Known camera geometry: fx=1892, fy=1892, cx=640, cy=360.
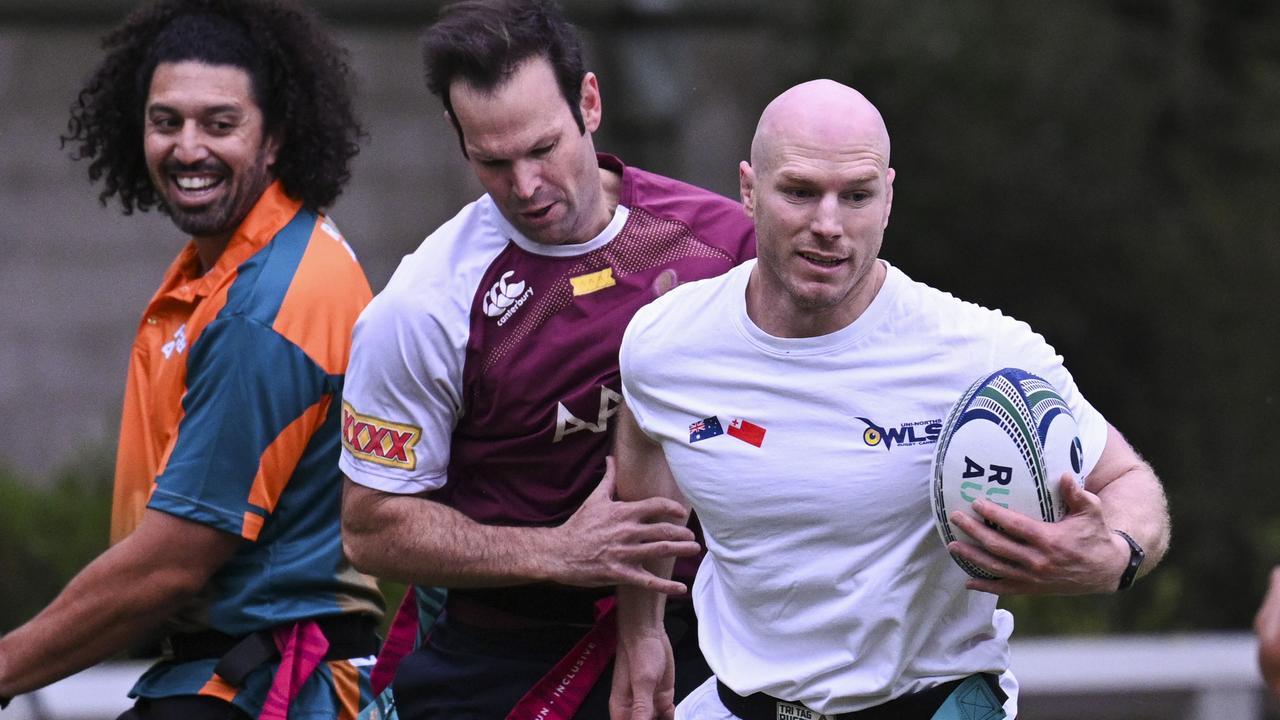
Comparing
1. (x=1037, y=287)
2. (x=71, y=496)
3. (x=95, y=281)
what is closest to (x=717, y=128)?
(x=1037, y=287)

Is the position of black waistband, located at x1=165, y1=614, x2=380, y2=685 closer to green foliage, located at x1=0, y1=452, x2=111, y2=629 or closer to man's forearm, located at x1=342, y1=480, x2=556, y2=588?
man's forearm, located at x1=342, y1=480, x2=556, y2=588

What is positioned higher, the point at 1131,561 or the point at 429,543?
the point at 1131,561

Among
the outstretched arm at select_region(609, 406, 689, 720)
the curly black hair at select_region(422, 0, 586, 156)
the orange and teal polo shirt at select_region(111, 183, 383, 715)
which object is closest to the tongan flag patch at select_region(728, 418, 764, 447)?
the outstretched arm at select_region(609, 406, 689, 720)

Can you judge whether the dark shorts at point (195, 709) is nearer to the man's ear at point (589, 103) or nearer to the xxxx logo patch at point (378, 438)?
the xxxx logo patch at point (378, 438)

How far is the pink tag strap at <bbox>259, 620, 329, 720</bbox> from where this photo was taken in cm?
468

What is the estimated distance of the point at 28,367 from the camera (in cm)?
1027

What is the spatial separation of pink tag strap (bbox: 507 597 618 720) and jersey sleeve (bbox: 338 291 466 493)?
1.90 feet

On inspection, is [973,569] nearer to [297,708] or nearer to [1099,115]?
[297,708]

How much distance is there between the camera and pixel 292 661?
4.71 m

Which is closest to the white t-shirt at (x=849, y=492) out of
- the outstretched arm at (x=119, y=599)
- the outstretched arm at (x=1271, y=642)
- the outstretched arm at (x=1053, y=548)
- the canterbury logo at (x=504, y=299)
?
the outstretched arm at (x=1053, y=548)

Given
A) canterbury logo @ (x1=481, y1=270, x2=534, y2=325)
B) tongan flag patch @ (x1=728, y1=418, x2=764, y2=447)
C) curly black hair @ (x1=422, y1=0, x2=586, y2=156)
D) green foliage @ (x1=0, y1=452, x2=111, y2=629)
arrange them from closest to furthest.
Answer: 1. tongan flag patch @ (x1=728, y1=418, x2=764, y2=447)
2. curly black hair @ (x1=422, y1=0, x2=586, y2=156)
3. canterbury logo @ (x1=481, y1=270, x2=534, y2=325)
4. green foliage @ (x1=0, y1=452, x2=111, y2=629)

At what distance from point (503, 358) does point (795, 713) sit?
1164mm

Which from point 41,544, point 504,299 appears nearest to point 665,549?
point 504,299

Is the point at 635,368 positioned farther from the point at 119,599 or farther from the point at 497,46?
the point at 119,599
